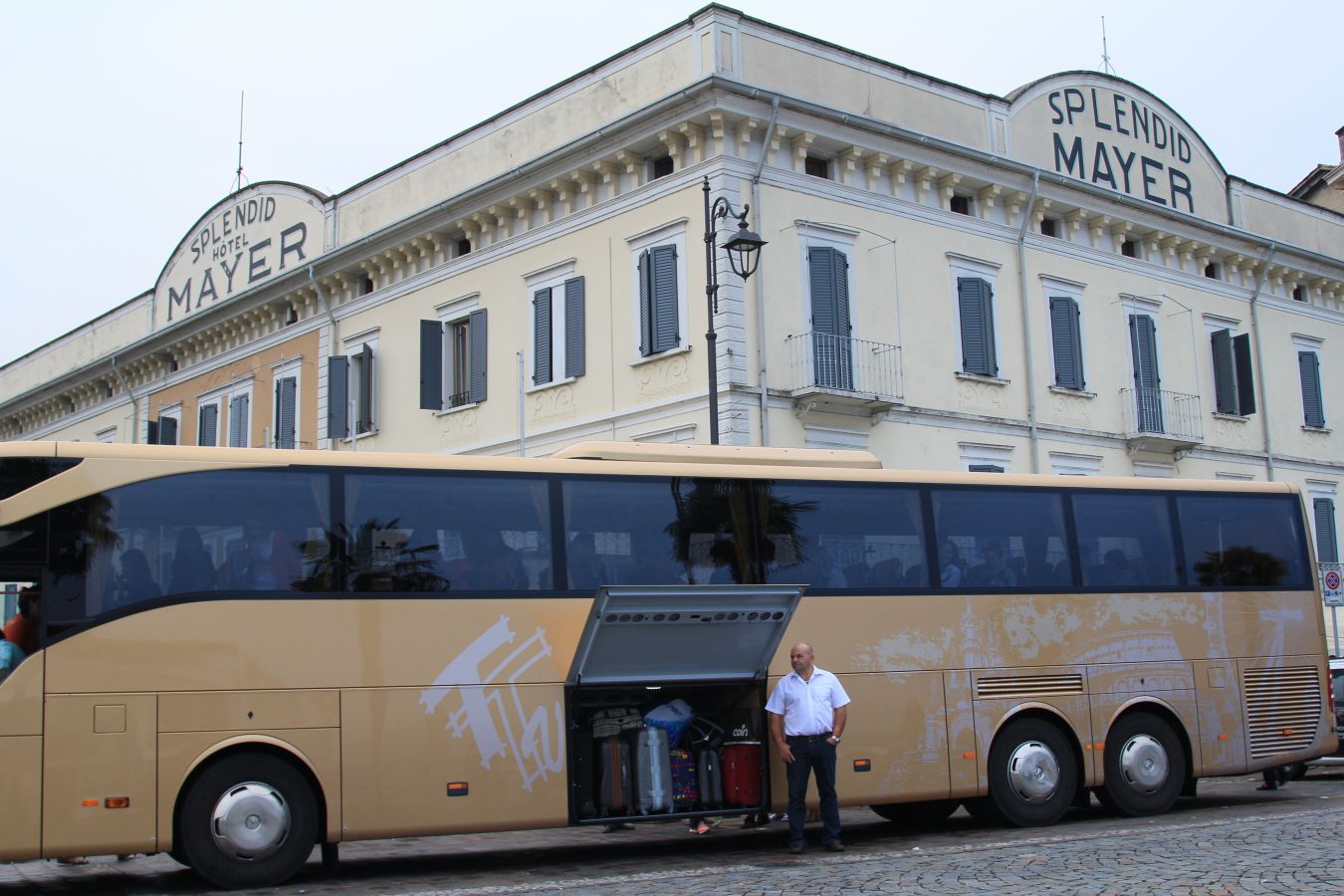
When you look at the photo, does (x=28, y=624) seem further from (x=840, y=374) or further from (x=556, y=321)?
(x=556, y=321)

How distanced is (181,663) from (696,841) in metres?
5.37

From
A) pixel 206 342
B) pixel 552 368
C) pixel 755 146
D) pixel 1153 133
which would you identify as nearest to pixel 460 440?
pixel 552 368

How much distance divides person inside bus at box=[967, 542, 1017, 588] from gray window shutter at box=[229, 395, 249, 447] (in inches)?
1000

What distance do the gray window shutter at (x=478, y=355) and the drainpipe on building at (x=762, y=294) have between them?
21.7ft

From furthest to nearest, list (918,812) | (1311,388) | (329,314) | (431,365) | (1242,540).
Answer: (1311,388) < (329,314) < (431,365) < (1242,540) < (918,812)

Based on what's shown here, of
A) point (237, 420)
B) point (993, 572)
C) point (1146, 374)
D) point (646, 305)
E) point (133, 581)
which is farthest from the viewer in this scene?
point (237, 420)

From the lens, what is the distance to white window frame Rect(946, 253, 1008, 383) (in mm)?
27266

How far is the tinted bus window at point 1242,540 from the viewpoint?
49.1 feet

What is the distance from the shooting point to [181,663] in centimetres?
1073

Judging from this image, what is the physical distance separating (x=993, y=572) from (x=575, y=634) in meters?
4.15

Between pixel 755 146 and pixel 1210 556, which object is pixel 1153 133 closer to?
pixel 755 146

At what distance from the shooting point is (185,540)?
35.4 feet

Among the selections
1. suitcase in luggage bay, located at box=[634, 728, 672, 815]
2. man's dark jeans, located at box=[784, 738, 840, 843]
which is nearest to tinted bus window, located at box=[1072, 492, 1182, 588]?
man's dark jeans, located at box=[784, 738, 840, 843]

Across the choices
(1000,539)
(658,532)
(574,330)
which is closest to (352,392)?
(574,330)
